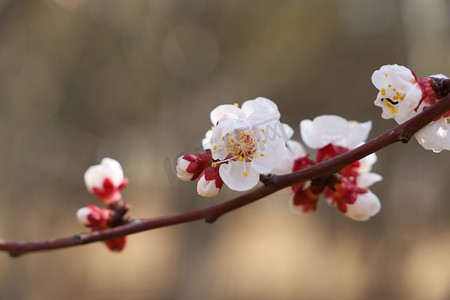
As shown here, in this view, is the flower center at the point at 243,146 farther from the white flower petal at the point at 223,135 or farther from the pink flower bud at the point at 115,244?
the pink flower bud at the point at 115,244

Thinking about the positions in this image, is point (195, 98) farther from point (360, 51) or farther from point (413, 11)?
point (413, 11)

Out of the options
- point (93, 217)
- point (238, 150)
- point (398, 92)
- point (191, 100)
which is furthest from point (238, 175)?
point (191, 100)

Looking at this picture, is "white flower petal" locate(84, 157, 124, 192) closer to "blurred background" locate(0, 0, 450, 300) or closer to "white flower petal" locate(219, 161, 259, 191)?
"white flower petal" locate(219, 161, 259, 191)

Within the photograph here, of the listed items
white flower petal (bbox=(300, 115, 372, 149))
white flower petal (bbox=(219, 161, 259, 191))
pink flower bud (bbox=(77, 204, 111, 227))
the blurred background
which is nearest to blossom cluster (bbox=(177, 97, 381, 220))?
white flower petal (bbox=(219, 161, 259, 191))

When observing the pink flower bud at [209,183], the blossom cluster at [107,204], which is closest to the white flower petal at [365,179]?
the pink flower bud at [209,183]

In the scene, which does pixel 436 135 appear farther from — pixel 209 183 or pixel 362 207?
pixel 209 183

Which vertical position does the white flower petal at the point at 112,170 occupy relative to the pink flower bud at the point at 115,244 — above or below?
above
